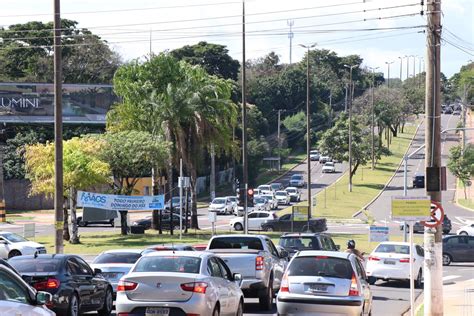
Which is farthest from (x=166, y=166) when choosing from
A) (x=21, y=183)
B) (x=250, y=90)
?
(x=250, y=90)

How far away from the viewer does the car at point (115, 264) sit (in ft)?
76.5

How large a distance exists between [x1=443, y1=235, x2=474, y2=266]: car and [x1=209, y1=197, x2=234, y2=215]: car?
3538cm

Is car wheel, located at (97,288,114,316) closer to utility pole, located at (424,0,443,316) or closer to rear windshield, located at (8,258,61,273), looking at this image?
rear windshield, located at (8,258,61,273)

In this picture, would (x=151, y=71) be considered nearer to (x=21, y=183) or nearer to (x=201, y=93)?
(x=201, y=93)

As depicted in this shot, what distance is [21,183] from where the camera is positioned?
79.8m

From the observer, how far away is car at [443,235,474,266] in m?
42.4

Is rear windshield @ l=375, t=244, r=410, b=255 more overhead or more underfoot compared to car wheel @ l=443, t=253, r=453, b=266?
more overhead

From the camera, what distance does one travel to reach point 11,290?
10.6 metres

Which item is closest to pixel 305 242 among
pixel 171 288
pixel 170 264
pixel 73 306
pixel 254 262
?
pixel 254 262

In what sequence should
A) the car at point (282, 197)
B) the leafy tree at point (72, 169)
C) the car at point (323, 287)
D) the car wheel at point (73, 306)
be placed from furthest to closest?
the car at point (282, 197) < the leafy tree at point (72, 169) < the car wheel at point (73, 306) < the car at point (323, 287)

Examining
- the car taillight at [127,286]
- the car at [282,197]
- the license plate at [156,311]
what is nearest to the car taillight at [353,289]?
the license plate at [156,311]

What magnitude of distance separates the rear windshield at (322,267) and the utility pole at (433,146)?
2.96 m

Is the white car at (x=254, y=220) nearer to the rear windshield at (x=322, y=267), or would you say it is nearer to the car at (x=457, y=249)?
the car at (x=457, y=249)

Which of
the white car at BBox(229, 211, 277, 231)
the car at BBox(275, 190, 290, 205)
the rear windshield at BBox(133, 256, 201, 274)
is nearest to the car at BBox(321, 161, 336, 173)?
the car at BBox(275, 190, 290, 205)
